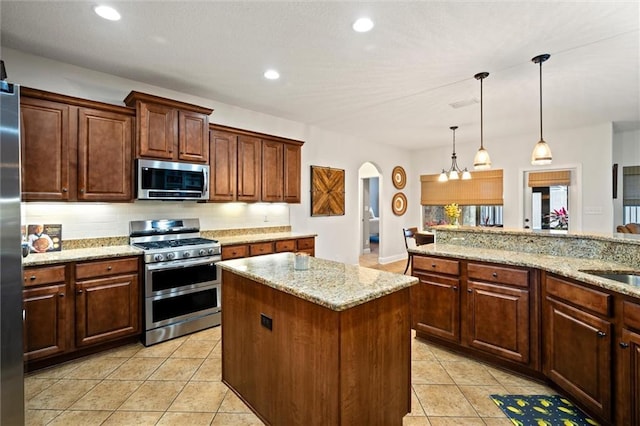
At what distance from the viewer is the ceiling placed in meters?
2.16

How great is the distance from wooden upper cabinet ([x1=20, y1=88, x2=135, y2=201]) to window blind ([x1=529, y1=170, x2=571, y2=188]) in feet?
21.8

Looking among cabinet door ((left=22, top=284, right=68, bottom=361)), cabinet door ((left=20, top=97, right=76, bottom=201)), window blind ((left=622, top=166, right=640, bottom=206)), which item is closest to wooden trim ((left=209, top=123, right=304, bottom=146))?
cabinet door ((left=20, top=97, right=76, bottom=201))

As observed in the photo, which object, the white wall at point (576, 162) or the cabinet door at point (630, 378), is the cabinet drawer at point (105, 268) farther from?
the white wall at point (576, 162)

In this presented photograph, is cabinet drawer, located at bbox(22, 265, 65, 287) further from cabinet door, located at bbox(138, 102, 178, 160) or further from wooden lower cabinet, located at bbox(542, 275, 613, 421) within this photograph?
wooden lower cabinet, located at bbox(542, 275, 613, 421)

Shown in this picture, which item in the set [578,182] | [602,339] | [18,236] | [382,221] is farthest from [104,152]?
[578,182]

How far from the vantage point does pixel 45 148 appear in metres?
2.63

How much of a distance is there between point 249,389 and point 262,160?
287cm

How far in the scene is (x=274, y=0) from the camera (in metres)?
2.04

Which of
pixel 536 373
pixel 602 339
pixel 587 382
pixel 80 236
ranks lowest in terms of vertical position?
pixel 536 373

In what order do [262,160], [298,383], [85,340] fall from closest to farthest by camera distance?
[298,383] < [85,340] < [262,160]

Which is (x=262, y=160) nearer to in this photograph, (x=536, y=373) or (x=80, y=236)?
(x=80, y=236)

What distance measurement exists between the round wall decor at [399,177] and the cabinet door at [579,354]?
498 centimetres

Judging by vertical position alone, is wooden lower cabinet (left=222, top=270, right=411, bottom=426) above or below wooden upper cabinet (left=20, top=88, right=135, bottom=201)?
below

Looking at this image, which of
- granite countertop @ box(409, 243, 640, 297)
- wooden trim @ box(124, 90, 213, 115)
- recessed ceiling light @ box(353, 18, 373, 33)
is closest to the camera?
granite countertop @ box(409, 243, 640, 297)
